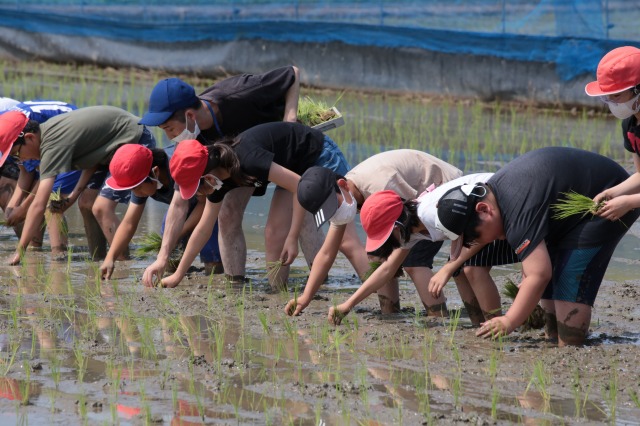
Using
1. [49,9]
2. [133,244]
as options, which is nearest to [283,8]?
[49,9]

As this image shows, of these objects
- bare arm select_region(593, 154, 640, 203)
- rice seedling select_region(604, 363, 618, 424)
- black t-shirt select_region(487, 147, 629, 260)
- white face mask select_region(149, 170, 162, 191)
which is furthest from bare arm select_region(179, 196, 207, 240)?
rice seedling select_region(604, 363, 618, 424)

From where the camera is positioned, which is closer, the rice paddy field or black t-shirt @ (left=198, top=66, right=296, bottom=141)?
the rice paddy field

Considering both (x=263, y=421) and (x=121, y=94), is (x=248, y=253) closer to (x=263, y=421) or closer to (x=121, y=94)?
(x=263, y=421)

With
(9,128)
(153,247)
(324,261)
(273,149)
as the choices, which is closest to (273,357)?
(324,261)

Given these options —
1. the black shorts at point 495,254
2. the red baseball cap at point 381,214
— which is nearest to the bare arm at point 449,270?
the black shorts at point 495,254

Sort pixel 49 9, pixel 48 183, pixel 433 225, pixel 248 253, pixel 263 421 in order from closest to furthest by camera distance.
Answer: pixel 263 421 → pixel 433 225 → pixel 48 183 → pixel 248 253 → pixel 49 9

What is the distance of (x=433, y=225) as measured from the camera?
4.50 m

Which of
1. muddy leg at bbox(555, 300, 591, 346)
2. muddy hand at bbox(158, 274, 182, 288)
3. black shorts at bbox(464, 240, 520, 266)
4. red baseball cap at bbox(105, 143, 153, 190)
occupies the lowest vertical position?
muddy hand at bbox(158, 274, 182, 288)

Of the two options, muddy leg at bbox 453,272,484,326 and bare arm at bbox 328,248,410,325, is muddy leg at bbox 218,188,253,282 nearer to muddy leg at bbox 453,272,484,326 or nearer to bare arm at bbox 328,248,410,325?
bare arm at bbox 328,248,410,325

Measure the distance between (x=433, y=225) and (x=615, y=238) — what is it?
2.72 feet

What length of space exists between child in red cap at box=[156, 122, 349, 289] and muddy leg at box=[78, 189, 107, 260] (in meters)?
1.30

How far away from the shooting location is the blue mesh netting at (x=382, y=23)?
12227mm

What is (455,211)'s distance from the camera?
169 inches

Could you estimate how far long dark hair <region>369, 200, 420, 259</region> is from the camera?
4586 mm
